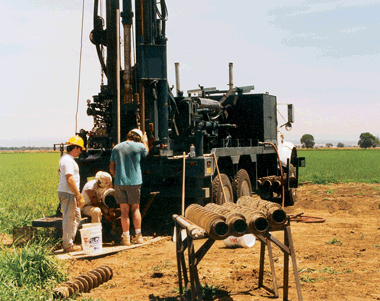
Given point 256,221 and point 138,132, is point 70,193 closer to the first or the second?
point 138,132

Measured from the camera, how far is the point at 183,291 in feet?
18.8

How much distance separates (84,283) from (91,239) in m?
1.74

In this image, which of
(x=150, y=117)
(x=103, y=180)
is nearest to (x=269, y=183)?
(x=150, y=117)

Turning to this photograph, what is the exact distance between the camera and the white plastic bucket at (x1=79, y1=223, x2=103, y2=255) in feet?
24.3

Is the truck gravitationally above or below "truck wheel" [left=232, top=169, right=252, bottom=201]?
above

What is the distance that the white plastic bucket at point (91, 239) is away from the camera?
7395 millimetres

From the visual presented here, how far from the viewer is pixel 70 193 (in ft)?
24.7

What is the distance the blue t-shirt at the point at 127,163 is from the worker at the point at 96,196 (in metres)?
0.37

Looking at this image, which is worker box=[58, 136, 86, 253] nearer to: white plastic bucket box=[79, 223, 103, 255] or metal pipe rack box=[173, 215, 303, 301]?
white plastic bucket box=[79, 223, 103, 255]

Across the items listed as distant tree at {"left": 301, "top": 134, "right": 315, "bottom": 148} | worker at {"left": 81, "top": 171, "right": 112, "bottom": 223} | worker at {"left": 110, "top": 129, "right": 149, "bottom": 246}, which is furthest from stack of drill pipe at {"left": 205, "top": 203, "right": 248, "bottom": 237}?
distant tree at {"left": 301, "top": 134, "right": 315, "bottom": 148}

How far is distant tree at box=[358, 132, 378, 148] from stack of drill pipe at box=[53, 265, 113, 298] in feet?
482

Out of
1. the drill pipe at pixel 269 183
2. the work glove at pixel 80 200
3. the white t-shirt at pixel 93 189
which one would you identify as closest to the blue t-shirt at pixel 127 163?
the white t-shirt at pixel 93 189

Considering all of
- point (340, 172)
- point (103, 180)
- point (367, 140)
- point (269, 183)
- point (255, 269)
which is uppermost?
point (367, 140)

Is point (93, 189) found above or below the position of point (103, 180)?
below
